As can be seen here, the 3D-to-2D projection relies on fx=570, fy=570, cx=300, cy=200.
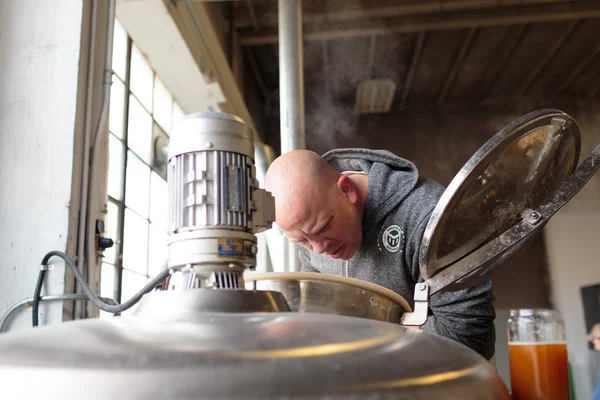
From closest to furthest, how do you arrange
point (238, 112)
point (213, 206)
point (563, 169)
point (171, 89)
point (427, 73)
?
point (213, 206) < point (563, 169) < point (171, 89) < point (238, 112) < point (427, 73)

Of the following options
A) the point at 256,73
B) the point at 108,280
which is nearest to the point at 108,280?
the point at 108,280

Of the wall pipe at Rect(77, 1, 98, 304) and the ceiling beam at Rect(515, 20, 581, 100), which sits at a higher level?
the ceiling beam at Rect(515, 20, 581, 100)

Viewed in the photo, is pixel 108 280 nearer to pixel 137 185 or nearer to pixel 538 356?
pixel 137 185

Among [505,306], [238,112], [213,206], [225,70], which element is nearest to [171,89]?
[225,70]

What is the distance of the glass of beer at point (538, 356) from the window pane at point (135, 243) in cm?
162

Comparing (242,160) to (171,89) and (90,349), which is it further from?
(171,89)

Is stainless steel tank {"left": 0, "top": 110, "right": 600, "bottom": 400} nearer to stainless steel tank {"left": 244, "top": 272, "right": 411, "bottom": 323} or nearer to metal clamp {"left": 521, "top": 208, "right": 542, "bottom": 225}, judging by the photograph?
stainless steel tank {"left": 244, "top": 272, "right": 411, "bottom": 323}

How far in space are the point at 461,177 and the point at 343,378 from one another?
297mm

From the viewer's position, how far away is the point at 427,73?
438 centimetres

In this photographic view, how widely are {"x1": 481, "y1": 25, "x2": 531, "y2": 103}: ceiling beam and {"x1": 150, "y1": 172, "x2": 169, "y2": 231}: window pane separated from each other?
102 inches

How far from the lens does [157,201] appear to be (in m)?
2.36

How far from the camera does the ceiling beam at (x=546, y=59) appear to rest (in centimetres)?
373

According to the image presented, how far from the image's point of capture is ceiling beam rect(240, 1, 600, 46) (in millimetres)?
3400

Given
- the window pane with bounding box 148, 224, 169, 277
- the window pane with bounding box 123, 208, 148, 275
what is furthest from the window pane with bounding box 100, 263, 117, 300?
the window pane with bounding box 148, 224, 169, 277
